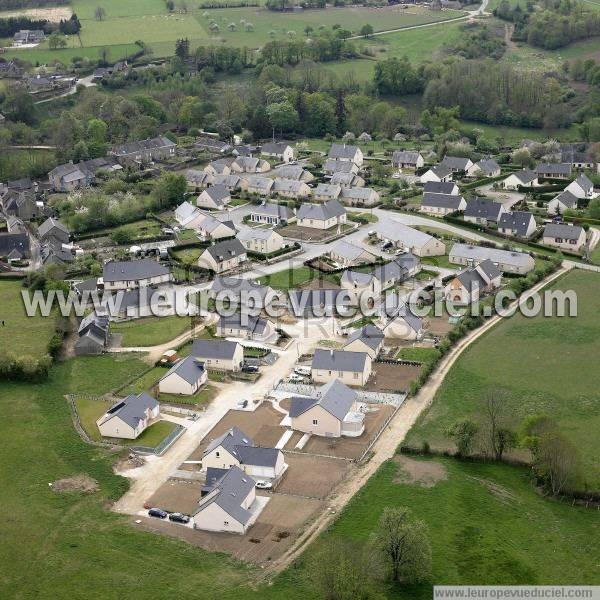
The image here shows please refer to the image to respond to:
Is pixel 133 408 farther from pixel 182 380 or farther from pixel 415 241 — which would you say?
pixel 415 241

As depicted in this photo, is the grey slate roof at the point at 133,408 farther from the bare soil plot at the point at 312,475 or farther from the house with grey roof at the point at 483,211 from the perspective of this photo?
the house with grey roof at the point at 483,211

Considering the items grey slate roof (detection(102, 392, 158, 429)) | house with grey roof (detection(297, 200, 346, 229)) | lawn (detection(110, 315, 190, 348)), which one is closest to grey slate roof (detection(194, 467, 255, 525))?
grey slate roof (detection(102, 392, 158, 429))

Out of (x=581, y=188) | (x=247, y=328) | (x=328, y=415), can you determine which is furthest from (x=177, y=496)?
(x=581, y=188)

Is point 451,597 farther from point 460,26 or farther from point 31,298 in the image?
point 460,26

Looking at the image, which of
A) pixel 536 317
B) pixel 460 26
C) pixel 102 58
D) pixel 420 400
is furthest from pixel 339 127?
pixel 420 400

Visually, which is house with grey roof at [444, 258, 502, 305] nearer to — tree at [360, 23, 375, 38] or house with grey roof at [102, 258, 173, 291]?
house with grey roof at [102, 258, 173, 291]

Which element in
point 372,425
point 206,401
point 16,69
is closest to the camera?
point 372,425
